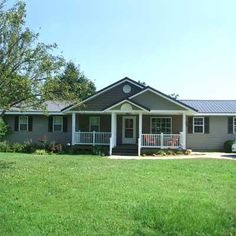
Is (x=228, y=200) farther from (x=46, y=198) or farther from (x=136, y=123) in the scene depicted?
(x=136, y=123)

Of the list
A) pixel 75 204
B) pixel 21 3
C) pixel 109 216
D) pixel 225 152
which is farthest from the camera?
pixel 225 152

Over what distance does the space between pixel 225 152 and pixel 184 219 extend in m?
24.7

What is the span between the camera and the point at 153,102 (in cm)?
3266

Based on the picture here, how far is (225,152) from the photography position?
1330 inches

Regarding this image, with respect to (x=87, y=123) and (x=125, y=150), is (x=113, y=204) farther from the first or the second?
(x=87, y=123)

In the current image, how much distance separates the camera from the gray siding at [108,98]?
1314 inches

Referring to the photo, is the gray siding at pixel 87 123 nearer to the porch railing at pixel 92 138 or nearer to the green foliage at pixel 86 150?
the porch railing at pixel 92 138

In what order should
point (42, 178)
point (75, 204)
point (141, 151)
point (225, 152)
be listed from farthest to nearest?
point (225, 152)
point (141, 151)
point (42, 178)
point (75, 204)

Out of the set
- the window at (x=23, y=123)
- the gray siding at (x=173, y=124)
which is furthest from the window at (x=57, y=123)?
the gray siding at (x=173, y=124)

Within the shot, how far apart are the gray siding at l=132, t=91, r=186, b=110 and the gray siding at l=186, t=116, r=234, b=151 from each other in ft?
11.5

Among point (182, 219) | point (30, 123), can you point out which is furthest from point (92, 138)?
point (182, 219)

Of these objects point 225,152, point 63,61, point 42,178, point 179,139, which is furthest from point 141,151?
point 42,178

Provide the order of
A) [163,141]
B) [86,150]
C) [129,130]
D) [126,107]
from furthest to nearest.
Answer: [129,130], [86,150], [126,107], [163,141]

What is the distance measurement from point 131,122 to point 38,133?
693 centimetres
